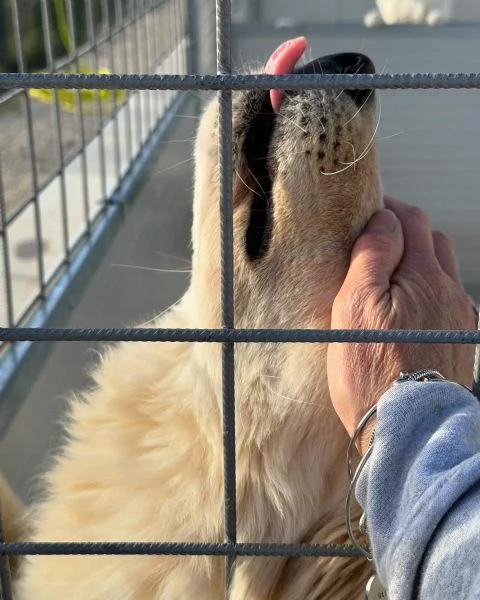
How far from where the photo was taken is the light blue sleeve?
588mm

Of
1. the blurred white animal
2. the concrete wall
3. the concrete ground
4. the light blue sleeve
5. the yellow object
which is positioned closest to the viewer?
the light blue sleeve

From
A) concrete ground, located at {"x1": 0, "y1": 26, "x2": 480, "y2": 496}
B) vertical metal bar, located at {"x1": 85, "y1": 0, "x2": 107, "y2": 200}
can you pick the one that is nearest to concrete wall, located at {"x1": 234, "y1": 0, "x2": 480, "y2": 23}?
concrete ground, located at {"x1": 0, "y1": 26, "x2": 480, "y2": 496}

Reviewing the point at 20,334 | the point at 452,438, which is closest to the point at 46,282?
the point at 20,334

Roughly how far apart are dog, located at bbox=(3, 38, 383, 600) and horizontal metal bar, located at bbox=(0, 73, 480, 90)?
311mm

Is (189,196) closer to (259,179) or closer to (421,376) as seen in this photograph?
(259,179)

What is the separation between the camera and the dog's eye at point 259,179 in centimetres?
106

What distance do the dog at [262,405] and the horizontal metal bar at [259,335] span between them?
Result: 277 millimetres

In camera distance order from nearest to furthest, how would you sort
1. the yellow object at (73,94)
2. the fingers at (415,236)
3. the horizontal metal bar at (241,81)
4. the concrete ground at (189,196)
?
the horizontal metal bar at (241,81) < the fingers at (415,236) < the concrete ground at (189,196) < the yellow object at (73,94)

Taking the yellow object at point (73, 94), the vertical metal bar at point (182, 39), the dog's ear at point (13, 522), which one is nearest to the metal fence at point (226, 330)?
the dog's ear at point (13, 522)

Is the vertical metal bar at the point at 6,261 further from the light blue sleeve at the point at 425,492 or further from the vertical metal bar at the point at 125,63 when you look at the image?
the vertical metal bar at the point at 125,63

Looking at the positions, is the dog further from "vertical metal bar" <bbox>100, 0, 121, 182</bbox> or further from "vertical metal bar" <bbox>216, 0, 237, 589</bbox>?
"vertical metal bar" <bbox>100, 0, 121, 182</bbox>

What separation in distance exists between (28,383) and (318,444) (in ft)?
2.50

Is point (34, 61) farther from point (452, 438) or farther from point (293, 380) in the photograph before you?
point (452, 438)

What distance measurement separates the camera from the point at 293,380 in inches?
42.5
